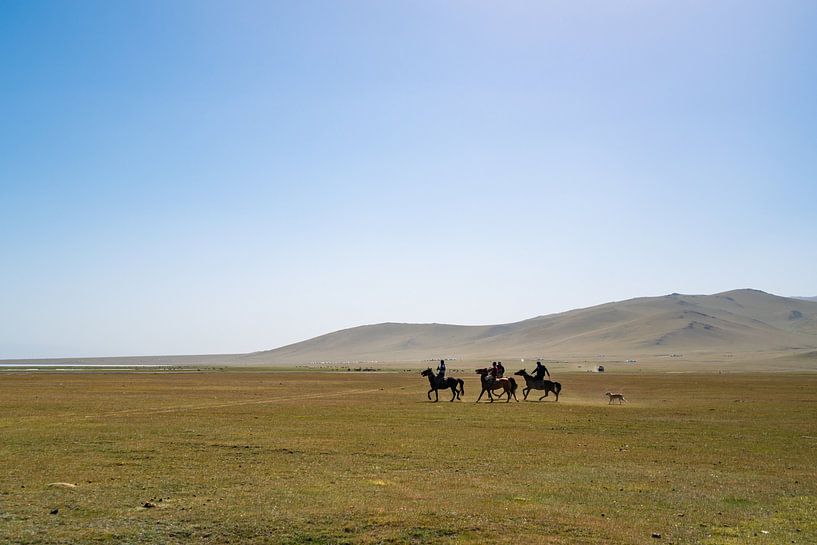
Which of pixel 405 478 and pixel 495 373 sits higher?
pixel 495 373

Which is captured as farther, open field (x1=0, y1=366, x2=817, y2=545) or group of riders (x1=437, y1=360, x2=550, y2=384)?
group of riders (x1=437, y1=360, x2=550, y2=384)

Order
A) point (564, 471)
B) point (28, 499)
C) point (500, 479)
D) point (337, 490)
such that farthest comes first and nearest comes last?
point (564, 471), point (500, 479), point (337, 490), point (28, 499)

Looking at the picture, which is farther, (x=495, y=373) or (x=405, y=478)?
(x=495, y=373)

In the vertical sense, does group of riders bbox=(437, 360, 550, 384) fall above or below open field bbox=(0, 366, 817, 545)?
above

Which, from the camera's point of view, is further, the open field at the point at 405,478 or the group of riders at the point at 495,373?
the group of riders at the point at 495,373

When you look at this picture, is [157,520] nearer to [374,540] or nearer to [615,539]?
[374,540]

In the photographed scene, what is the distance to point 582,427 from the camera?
24.7 metres

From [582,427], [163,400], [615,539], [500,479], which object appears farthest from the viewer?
[163,400]

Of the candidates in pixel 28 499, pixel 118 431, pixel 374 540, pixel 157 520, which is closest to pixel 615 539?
pixel 374 540

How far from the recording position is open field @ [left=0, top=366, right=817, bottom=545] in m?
10.8

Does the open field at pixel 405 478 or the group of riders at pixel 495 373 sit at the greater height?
the group of riders at pixel 495 373

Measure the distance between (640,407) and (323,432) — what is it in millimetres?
18301

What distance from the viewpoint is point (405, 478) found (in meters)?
14.8

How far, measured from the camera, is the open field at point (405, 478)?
424 inches
